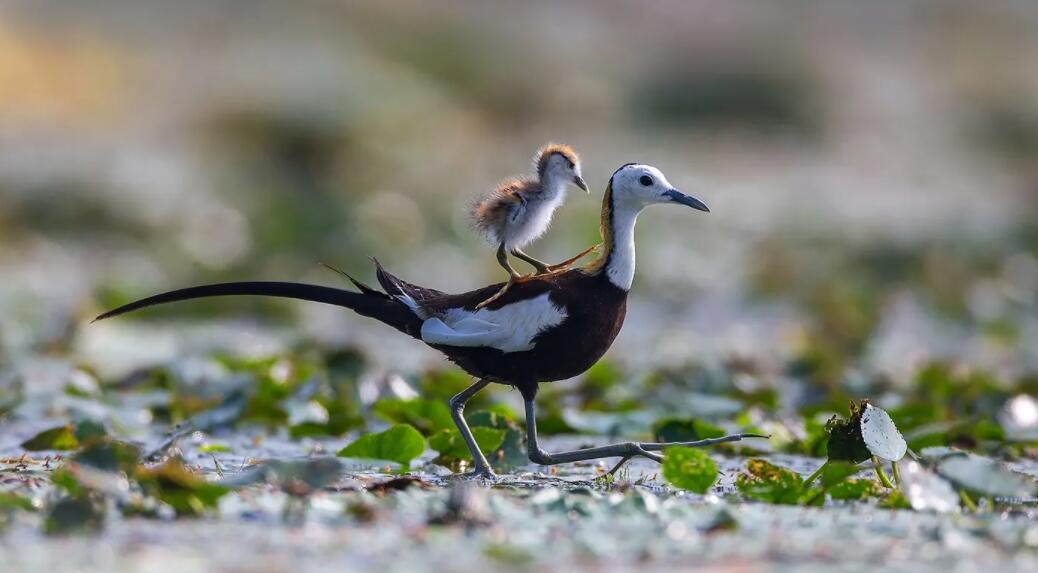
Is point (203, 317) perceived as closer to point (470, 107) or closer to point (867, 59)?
point (470, 107)

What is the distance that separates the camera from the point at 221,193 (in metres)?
15.8

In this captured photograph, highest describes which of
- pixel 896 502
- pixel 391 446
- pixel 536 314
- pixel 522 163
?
pixel 522 163

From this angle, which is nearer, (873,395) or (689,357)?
(873,395)

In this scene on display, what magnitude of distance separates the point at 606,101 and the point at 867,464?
16.3 m

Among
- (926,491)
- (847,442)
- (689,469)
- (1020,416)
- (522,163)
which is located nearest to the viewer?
(926,491)

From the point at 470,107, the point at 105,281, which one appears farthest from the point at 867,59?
the point at 105,281

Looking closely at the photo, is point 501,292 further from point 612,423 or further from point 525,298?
point 612,423

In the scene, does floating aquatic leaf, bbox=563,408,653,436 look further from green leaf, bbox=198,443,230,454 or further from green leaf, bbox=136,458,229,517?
green leaf, bbox=136,458,229,517

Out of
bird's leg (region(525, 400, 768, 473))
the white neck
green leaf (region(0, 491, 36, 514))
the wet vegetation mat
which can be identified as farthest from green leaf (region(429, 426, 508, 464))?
green leaf (region(0, 491, 36, 514))

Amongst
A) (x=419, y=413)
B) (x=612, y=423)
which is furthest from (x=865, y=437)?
(x=419, y=413)

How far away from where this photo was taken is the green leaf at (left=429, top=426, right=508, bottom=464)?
19.0 feet

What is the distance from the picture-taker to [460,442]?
5.87m

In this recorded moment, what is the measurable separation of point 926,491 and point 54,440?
11.1 ft

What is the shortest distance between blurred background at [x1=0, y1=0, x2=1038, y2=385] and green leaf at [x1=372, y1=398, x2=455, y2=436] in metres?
0.84
